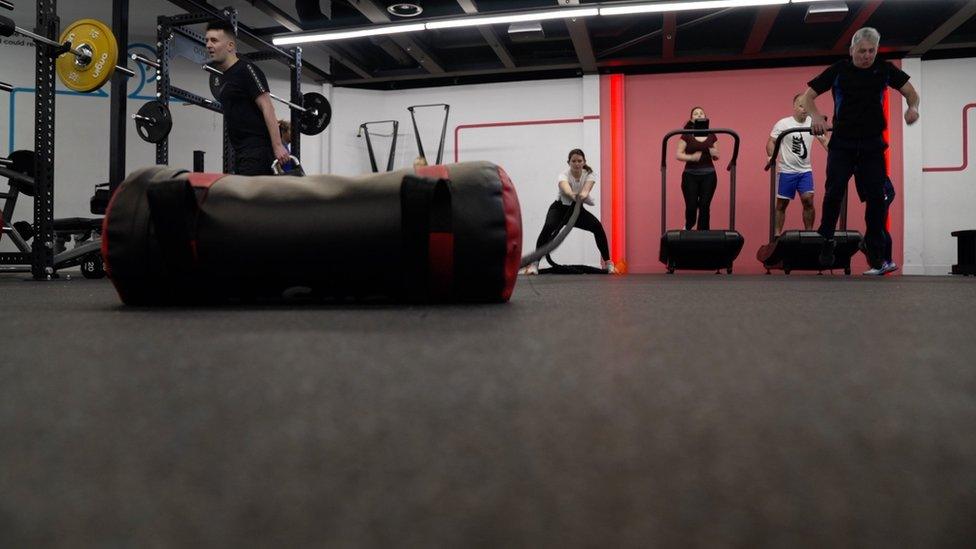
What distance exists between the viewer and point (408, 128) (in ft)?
24.9

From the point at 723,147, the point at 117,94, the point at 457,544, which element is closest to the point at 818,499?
the point at 457,544

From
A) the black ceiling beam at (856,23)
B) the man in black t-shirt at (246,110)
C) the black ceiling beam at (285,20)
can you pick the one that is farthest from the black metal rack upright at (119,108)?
the black ceiling beam at (856,23)

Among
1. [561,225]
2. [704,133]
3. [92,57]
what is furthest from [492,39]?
[92,57]

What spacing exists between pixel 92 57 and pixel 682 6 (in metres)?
4.05

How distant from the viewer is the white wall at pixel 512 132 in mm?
7176

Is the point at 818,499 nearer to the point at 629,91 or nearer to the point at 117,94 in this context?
the point at 117,94

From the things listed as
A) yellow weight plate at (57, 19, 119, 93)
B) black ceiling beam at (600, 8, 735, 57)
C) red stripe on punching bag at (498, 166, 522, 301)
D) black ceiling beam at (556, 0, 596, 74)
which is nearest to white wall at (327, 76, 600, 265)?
black ceiling beam at (556, 0, 596, 74)

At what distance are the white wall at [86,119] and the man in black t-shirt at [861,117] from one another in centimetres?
552

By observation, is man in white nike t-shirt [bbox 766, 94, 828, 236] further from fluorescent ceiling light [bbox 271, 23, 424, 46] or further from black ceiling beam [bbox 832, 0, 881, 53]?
fluorescent ceiling light [bbox 271, 23, 424, 46]

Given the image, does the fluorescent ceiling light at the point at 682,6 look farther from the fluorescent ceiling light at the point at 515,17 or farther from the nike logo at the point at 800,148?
the nike logo at the point at 800,148

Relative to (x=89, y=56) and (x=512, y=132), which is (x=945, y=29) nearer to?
(x=512, y=132)

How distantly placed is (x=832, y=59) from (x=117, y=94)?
642 cm

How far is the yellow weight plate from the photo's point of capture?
340 centimetres

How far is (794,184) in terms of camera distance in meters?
5.77
